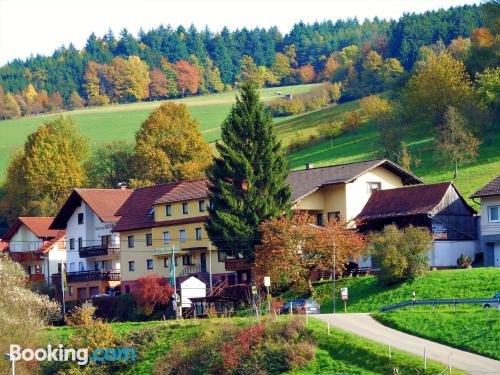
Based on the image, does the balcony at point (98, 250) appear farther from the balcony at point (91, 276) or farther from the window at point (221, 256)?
the window at point (221, 256)

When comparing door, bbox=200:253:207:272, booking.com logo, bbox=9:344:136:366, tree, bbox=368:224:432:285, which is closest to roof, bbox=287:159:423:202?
door, bbox=200:253:207:272

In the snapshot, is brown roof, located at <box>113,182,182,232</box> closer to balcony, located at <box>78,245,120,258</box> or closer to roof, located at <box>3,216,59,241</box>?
balcony, located at <box>78,245,120,258</box>

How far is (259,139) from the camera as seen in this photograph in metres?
73.2

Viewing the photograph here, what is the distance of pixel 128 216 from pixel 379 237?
28.2 meters

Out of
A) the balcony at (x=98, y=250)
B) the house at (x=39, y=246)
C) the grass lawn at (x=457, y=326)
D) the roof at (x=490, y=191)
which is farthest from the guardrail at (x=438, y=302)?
the house at (x=39, y=246)

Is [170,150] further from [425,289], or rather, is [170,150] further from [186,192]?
[425,289]

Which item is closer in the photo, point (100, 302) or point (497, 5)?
point (100, 302)

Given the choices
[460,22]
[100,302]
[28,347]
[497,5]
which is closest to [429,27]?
[460,22]

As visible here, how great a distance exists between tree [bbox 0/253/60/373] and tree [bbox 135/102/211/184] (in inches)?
1450

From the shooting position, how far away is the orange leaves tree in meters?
67.2

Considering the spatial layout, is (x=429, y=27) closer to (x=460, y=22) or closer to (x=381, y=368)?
(x=460, y=22)

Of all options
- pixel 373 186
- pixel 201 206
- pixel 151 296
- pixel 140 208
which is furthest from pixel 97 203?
pixel 373 186

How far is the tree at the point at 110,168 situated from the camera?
11594 centimetres

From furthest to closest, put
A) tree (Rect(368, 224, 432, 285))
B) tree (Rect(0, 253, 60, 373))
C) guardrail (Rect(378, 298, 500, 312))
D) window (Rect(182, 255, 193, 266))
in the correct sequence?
1. window (Rect(182, 255, 193, 266))
2. tree (Rect(368, 224, 432, 285))
3. tree (Rect(0, 253, 60, 373))
4. guardrail (Rect(378, 298, 500, 312))
